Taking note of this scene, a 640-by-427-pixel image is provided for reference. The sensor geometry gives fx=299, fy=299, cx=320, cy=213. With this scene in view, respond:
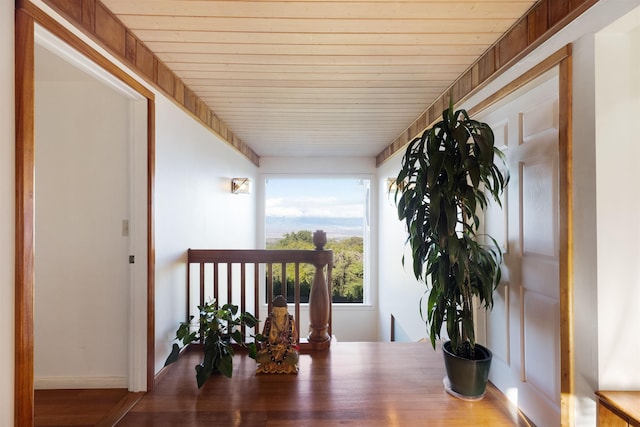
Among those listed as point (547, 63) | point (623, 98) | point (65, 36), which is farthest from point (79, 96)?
point (623, 98)

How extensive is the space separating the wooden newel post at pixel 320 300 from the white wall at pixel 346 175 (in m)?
2.65

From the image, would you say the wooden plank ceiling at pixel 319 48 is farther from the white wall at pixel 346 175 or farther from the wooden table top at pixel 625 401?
the white wall at pixel 346 175

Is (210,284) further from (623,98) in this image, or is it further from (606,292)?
(623,98)

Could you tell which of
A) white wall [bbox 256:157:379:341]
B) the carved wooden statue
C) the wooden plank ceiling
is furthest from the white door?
white wall [bbox 256:157:379:341]

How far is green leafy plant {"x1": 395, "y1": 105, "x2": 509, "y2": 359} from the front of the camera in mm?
1482

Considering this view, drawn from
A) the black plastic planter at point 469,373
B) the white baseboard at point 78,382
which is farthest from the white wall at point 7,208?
the black plastic planter at point 469,373

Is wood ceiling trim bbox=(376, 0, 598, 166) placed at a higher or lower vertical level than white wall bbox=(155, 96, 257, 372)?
higher

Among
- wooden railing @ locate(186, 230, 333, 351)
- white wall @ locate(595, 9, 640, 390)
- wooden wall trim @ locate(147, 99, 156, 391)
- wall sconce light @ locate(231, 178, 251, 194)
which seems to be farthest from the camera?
wall sconce light @ locate(231, 178, 251, 194)

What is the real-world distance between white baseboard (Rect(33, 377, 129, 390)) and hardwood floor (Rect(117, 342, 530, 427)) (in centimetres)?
27

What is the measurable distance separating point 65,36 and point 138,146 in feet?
2.17

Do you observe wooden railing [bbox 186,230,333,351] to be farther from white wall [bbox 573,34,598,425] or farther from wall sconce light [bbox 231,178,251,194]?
white wall [bbox 573,34,598,425]

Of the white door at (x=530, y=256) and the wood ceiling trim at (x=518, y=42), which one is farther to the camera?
the white door at (x=530, y=256)

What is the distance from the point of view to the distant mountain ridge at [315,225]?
16.5 feet

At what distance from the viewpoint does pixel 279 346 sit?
1992 millimetres
